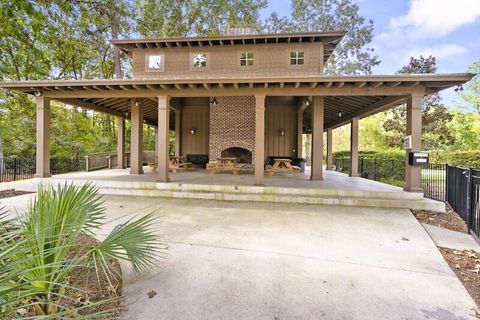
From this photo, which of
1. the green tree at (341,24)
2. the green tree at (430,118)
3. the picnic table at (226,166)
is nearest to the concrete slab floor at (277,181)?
the picnic table at (226,166)

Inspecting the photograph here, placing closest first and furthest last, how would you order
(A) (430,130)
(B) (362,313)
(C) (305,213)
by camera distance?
(B) (362,313)
(C) (305,213)
(A) (430,130)

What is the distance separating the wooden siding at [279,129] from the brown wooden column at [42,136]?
8710mm

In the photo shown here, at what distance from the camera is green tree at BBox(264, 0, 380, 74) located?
20.5 m

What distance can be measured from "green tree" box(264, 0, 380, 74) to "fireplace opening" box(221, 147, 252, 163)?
1380cm

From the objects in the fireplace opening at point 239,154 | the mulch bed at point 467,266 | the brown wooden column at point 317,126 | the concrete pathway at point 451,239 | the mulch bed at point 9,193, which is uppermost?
the brown wooden column at point 317,126

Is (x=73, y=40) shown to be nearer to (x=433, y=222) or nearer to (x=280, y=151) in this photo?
(x=280, y=151)

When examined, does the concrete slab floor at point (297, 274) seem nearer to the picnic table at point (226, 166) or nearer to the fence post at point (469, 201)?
the fence post at point (469, 201)

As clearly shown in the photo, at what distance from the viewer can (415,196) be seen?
6789 mm

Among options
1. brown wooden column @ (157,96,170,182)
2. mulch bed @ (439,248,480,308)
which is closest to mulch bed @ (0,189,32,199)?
brown wooden column @ (157,96,170,182)

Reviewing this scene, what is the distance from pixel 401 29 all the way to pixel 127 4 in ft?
109

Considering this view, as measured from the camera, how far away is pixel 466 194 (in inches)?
222

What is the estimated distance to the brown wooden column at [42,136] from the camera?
8398mm

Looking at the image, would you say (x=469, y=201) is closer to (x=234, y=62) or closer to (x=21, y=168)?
(x=234, y=62)

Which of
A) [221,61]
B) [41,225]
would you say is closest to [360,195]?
[41,225]
